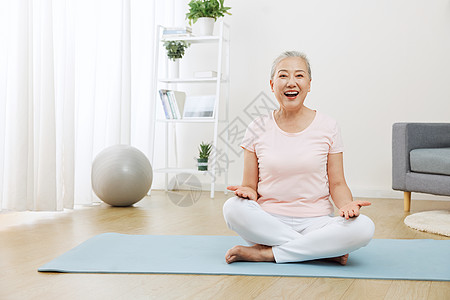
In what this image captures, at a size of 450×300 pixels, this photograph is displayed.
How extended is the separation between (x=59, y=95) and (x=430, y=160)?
224cm

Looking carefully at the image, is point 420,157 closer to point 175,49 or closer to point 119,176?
point 119,176

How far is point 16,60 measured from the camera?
8.80ft

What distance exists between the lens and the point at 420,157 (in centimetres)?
314

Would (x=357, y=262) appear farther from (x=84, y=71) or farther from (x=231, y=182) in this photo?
(x=231, y=182)

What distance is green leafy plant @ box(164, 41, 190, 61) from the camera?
4230 millimetres

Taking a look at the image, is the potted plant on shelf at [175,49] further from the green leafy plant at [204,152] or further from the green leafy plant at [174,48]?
the green leafy plant at [204,152]

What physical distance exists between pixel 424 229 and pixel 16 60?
2237 millimetres

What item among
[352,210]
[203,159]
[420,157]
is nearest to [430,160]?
[420,157]

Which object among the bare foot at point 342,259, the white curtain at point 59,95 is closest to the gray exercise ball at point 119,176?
the white curtain at point 59,95

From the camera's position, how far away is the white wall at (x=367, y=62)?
13.2 ft

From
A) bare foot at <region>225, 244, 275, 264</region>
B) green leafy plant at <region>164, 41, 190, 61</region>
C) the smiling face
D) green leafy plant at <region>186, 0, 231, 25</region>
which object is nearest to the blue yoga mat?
bare foot at <region>225, 244, 275, 264</region>

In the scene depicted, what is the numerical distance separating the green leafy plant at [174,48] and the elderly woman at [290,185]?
8.00 ft

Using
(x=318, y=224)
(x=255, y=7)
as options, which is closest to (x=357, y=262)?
(x=318, y=224)

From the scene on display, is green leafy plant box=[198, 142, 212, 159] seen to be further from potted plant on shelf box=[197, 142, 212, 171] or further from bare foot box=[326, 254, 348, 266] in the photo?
bare foot box=[326, 254, 348, 266]
